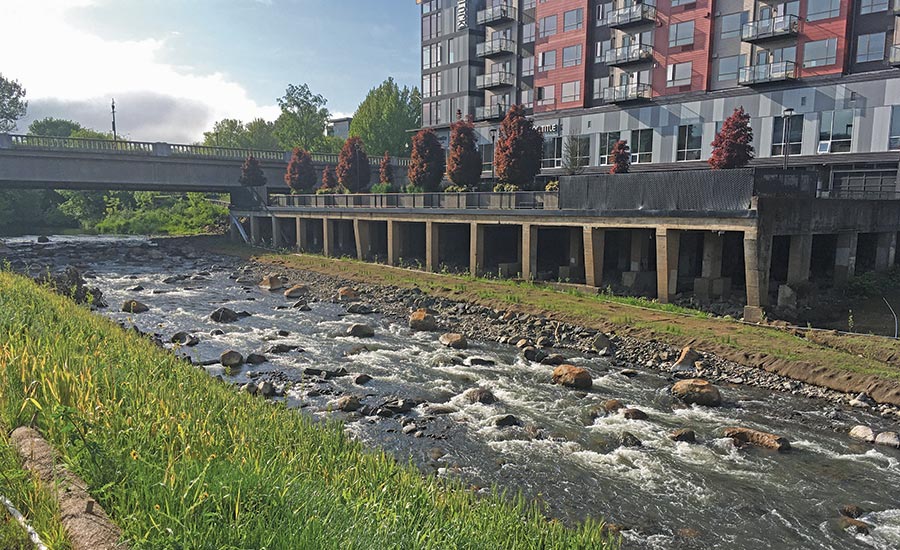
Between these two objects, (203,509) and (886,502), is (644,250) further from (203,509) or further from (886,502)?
(203,509)

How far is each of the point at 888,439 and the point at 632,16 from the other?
41440 millimetres

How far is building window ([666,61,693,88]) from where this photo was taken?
45.8 meters

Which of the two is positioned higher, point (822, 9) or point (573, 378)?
point (822, 9)

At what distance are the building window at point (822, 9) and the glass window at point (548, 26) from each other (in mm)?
21474

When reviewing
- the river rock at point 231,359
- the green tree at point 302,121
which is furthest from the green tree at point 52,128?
the river rock at point 231,359

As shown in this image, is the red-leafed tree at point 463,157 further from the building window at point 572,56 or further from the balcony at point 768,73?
the balcony at point 768,73

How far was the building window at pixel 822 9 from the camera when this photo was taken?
38469 mm

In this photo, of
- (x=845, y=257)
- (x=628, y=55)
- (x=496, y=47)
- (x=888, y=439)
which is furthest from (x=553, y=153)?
(x=888, y=439)

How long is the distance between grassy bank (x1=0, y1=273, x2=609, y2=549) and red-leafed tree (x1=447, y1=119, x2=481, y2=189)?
111 ft

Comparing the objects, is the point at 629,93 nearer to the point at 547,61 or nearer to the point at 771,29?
the point at 771,29

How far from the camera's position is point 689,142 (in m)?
45.3

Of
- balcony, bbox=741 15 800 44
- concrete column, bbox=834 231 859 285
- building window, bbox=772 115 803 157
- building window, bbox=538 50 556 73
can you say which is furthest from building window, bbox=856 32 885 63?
building window, bbox=538 50 556 73

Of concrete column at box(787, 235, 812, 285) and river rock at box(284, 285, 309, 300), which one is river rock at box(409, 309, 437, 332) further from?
concrete column at box(787, 235, 812, 285)

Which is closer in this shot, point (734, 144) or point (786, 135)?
point (734, 144)
